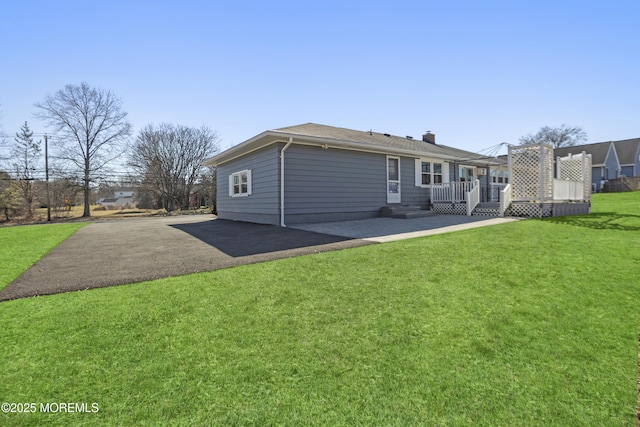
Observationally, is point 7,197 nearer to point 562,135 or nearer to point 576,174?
point 576,174

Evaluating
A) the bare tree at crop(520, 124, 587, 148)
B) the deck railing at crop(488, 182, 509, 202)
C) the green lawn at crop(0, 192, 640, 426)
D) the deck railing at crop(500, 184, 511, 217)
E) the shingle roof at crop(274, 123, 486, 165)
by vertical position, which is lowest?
the green lawn at crop(0, 192, 640, 426)

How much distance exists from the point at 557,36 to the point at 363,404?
11675 millimetres

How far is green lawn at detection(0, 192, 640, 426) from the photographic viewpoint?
168 centimetres

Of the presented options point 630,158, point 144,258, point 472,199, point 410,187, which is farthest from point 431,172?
point 630,158

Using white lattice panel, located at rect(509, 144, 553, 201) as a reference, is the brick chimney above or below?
above

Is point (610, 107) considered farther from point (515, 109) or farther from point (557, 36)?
point (557, 36)

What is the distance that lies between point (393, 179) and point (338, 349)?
11.1 metres

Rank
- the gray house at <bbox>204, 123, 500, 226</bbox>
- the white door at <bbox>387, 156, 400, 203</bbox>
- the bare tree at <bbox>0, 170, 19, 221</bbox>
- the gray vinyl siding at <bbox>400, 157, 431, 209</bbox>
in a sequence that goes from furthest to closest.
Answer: the bare tree at <bbox>0, 170, 19, 221</bbox> → the gray vinyl siding at <bbox>400, 157, 431, 209</bbox> → the white door at <bbox>387, 156, 400, 203</bbox> → the gray house at <bbox>204, 123, 500, 226</bbox>

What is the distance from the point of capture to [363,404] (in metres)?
1.72

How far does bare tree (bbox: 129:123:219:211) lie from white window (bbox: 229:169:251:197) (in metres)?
19.4

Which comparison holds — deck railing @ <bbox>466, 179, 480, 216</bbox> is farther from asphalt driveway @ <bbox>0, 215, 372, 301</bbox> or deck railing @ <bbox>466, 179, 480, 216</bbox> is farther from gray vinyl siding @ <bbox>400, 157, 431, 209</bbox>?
asphalt driveway @ <bbox>0, 215, 372, 301</bbox>

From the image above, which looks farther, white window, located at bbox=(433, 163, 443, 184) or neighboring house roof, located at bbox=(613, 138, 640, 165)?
neighboring house roof, located at bbox=(613, 138, 640, 165)

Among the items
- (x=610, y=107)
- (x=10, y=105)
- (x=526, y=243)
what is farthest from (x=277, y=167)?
(x=10, y=105)

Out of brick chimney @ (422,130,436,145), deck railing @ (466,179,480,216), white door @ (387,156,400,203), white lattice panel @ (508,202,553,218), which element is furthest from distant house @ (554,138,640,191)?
white door @ (387,156,400,203)
